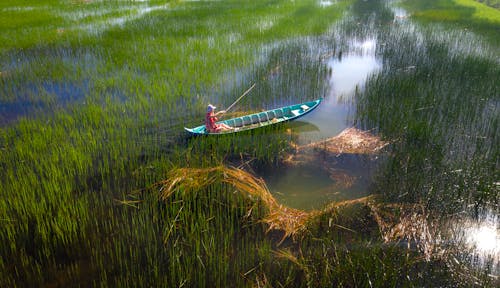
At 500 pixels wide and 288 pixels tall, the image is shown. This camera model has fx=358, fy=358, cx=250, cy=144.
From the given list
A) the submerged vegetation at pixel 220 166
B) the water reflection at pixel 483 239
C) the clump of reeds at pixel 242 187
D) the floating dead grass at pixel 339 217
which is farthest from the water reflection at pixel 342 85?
the water reflection at pixel 483 239

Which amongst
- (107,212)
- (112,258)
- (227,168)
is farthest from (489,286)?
(107,212)

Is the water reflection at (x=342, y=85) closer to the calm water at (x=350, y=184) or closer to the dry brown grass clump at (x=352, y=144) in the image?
the calm water at (x=350, y=184)

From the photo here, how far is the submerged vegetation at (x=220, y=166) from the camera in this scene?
3676mm

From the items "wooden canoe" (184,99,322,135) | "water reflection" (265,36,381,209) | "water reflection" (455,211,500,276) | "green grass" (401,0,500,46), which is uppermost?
"green grass" (401,0,500,46)

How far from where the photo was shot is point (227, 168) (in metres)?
5.18

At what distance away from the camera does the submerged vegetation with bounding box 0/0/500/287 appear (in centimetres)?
368

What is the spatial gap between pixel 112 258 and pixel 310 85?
19.7 ft

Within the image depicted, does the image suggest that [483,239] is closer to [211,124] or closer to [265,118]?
[265,118]

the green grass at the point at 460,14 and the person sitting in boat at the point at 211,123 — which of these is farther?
the green grass at the point at 460,14

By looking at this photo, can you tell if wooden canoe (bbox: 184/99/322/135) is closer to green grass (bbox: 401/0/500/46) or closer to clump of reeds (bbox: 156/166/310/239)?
clump of reeds (bbox: 156/166/310/239)

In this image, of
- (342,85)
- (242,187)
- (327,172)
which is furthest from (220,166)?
(342,85)

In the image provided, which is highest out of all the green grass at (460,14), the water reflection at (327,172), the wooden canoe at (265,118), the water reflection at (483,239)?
the green grass at (460,14)

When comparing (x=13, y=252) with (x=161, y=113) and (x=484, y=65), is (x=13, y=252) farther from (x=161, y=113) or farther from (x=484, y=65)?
(x=484, y=65)

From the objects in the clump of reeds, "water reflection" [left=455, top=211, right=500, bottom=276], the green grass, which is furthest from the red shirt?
the green grass
